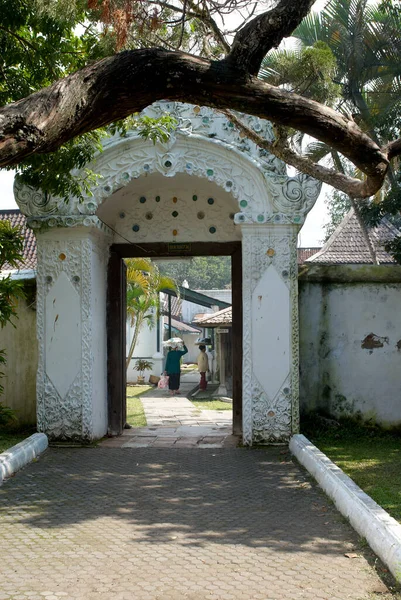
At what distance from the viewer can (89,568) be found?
4723 mm

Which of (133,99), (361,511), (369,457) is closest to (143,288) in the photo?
(369,457)

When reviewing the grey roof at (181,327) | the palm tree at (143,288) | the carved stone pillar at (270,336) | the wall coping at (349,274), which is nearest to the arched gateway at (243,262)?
the carved stone pillar at (270,336)

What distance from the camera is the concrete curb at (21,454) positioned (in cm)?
745

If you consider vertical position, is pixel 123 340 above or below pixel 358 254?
below

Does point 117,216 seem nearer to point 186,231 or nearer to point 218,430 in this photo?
point 186,231

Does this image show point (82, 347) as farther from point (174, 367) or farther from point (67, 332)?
point (174, 367)

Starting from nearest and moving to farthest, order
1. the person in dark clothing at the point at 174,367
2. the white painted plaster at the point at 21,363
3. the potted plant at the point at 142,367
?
the white painted plaster at the point at 21,363, the person in dark clothing at the point at 174,367, the potted plant at the point at 142,367

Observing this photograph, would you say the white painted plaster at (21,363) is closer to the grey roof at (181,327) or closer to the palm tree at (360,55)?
the palm tree at (360,55)

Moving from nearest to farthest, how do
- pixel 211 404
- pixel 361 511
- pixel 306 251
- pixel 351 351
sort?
pixel 361 511, pixel 351 351, pixel 211 404, pixel 306 251

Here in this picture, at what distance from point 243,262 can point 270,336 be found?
3.27 ft

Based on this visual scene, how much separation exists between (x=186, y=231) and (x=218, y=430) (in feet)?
9.81

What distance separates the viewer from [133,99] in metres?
3.82

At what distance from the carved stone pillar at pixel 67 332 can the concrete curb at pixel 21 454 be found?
422mm

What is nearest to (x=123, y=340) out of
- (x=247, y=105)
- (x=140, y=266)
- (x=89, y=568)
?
(x=89, y=568)
